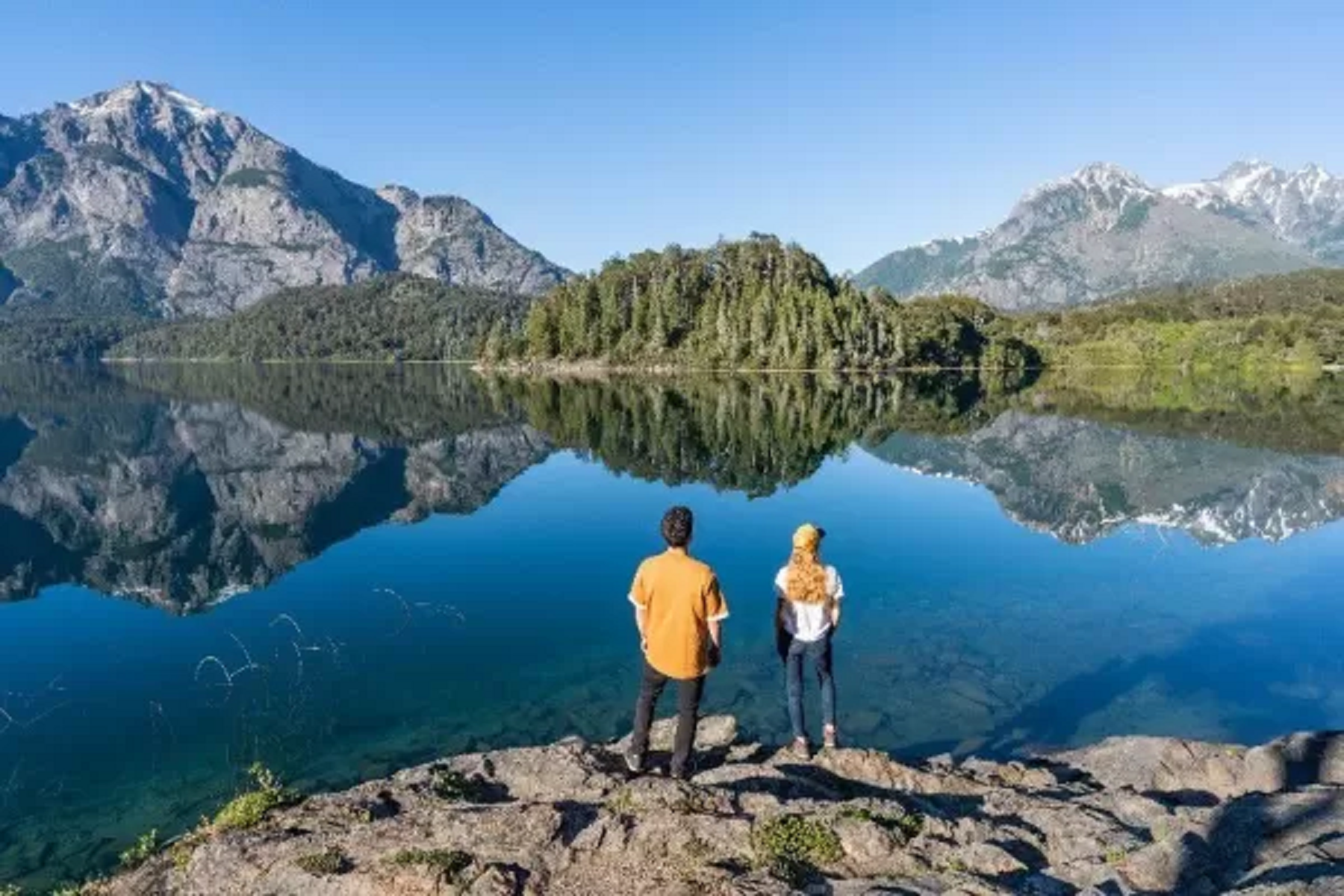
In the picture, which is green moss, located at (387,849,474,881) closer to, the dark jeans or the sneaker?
the sneaker

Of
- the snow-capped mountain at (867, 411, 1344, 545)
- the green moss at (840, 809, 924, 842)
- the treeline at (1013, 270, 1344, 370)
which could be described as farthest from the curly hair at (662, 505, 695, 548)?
the treeline at (1013, 270, 1344, 370)

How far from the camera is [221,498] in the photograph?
47781 mm

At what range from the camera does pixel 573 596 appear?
93.3 feet

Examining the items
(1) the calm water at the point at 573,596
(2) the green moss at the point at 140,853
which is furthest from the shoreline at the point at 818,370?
(2) the green moss at the point at 140,853

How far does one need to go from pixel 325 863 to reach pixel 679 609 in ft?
15.9

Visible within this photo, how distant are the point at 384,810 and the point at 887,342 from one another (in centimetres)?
15175

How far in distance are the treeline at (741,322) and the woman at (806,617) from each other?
133949 mm

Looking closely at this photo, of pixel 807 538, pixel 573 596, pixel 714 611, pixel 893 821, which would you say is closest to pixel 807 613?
pixel 807 538

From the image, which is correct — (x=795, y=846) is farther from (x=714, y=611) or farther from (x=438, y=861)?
(x=438, y=861)

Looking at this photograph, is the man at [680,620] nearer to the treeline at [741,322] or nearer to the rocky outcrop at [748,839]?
the rocky outcrop at [748,839]

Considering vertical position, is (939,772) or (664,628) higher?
(664,628)

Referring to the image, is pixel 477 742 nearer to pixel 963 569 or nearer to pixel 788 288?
pixel 963 569

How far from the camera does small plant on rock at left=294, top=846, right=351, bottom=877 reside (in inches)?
360

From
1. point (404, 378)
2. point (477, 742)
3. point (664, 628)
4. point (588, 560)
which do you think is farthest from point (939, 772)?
point (404, 378)
